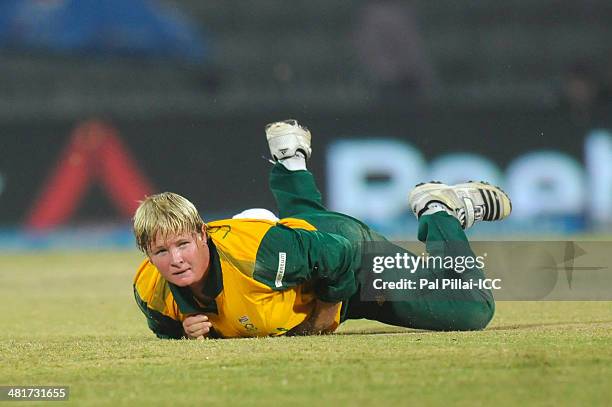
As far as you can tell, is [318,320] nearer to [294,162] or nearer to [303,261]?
[303,261]

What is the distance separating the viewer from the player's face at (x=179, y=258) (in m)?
5.21

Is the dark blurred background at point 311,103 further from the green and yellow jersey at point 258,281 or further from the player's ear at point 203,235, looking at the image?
the player's ear at point 203,235

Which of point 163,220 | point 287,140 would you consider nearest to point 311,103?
point 287,140

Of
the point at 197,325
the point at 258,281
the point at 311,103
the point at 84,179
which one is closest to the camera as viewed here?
the point at 258,281

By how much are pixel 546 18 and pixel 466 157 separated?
5.17 m

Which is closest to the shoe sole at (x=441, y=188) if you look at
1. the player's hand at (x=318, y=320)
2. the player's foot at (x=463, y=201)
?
the player's foot at (x=463, y=201)

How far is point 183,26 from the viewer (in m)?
19.6

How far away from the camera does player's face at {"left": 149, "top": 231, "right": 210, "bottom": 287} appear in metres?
5.21

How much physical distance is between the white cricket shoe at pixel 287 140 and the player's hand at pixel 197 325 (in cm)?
162

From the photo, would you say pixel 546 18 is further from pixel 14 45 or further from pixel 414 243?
pixel 414 243

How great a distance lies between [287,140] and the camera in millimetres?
6934

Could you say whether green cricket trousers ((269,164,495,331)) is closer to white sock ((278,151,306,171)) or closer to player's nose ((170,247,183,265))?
white sock ((278,151,306,171))

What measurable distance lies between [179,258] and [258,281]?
38cm

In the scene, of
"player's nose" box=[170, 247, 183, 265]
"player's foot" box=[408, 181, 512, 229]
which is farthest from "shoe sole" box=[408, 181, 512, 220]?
"player's nose" box=[170, 247, 183, 265]
